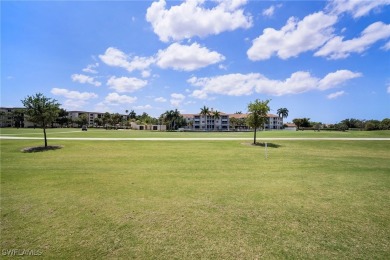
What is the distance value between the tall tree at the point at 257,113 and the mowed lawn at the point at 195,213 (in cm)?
1559

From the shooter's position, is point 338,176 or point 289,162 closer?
point 338,176

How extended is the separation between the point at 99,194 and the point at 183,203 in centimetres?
336

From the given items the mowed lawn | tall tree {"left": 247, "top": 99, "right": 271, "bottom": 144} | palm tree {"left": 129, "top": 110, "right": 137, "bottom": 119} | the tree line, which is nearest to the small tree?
the mowed lawn

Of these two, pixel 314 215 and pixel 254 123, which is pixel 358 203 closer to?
pixel 314 215

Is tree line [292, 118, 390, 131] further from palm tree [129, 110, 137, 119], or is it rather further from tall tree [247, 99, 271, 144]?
palm tree [129, 110, 137, 119]

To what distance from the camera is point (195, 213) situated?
6957 millimetres

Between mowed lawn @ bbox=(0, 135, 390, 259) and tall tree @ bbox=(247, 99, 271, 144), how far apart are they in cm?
1559

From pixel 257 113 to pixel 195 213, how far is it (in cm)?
2320

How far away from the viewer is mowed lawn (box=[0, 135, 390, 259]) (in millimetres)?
5090

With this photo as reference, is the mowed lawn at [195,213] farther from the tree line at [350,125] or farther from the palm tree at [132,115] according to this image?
the palm tree at [132,115]

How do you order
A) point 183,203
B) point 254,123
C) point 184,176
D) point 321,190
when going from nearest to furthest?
point 183,203, point 321,190, point 184,176, point 254,123

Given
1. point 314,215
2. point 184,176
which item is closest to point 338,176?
point 314,215

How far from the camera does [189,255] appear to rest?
15.8 feet

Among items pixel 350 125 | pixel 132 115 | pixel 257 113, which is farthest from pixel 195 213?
pixel 132 115
